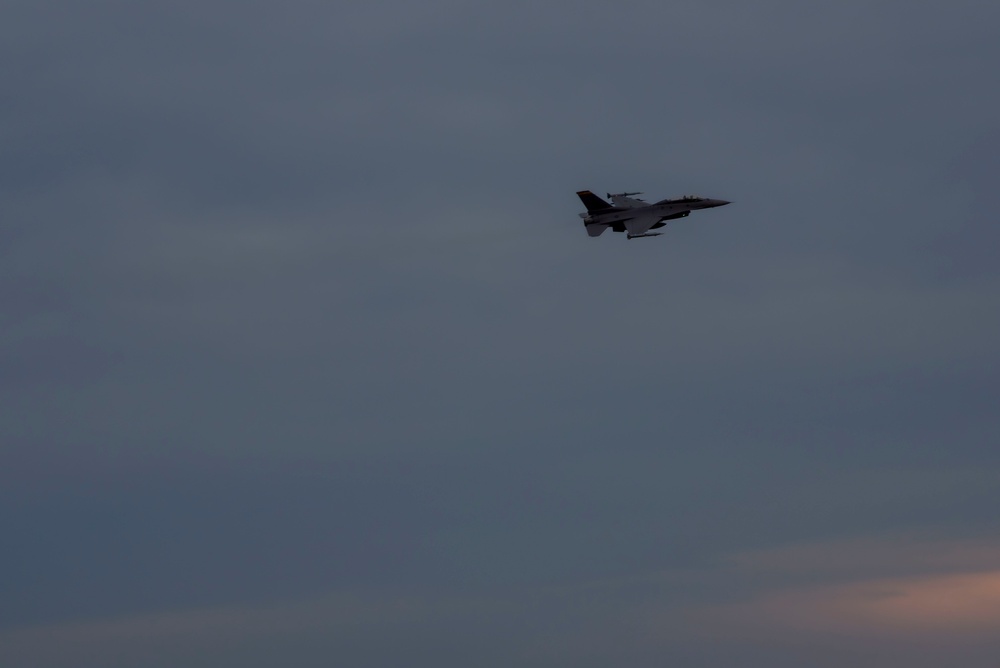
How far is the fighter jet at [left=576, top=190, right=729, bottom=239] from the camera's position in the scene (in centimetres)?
10919

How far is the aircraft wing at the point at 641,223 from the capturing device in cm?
10781

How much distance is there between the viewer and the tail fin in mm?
110625

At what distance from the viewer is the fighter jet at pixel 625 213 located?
358 feet

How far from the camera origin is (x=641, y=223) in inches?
4272

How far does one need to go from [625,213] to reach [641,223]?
245cm

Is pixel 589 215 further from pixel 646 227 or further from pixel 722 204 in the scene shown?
pixel 722 204

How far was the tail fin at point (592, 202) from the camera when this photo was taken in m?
111

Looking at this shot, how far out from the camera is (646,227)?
108 metres

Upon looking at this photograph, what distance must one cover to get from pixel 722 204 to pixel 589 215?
16.9 metres

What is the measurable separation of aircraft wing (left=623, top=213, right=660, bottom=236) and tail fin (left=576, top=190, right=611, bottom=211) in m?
3.41

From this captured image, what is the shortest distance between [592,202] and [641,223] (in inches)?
264

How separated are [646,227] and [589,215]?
23.0 feet

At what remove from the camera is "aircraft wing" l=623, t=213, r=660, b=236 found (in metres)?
108

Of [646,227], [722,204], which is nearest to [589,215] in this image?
[646,227]
